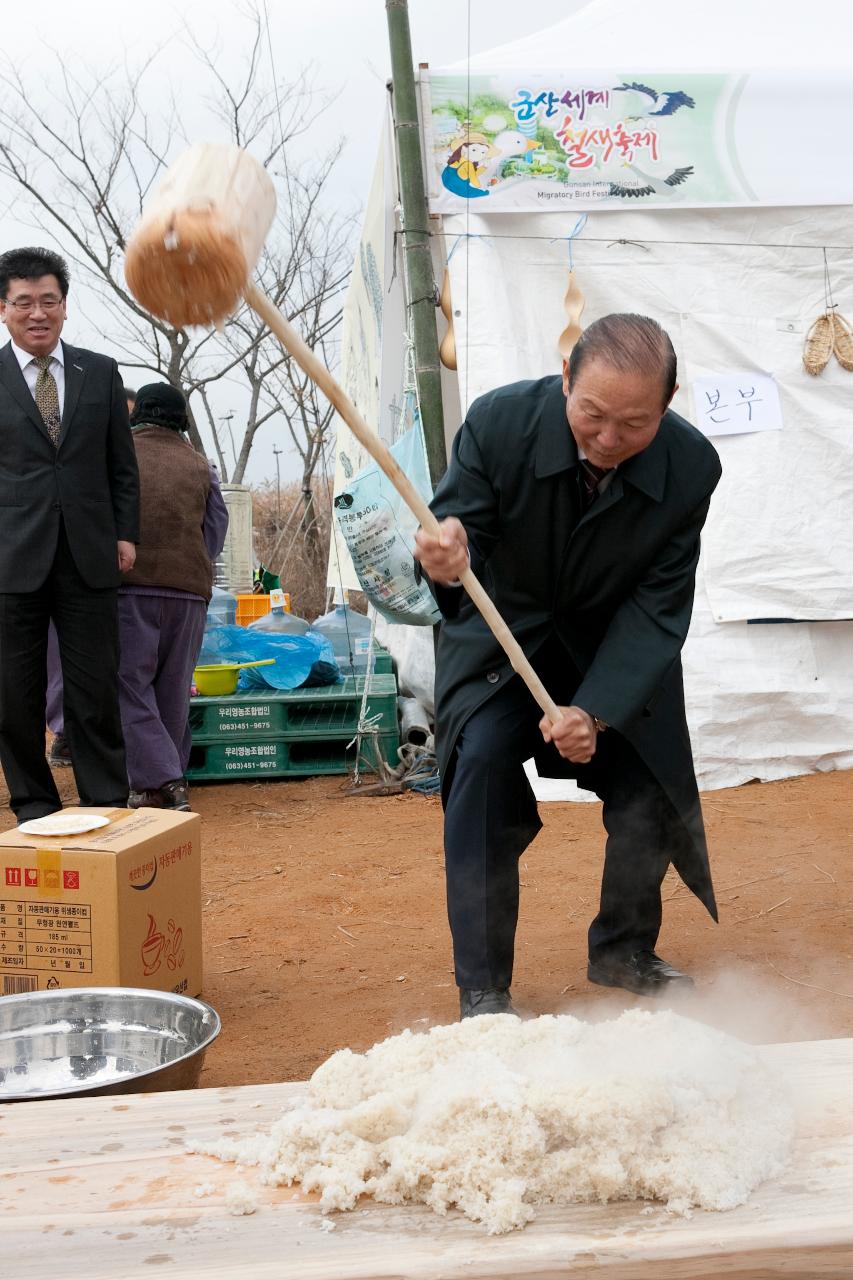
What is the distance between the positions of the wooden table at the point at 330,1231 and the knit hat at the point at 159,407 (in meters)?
3.95

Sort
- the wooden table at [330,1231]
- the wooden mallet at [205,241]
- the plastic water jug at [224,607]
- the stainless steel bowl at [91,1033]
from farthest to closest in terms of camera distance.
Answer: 1. the plastic water jug at [224,607]
2. the stainless steel bowl at [91,1033]
3. the wooden mallet at [205,241]
4. the wooden table at [330,1231]

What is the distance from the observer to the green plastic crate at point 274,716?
6051 mm

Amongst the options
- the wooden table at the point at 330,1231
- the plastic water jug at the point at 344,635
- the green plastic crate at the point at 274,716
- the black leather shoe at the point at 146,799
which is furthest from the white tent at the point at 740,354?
the wooden table at the point at 330,1231

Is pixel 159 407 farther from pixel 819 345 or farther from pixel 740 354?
pixel 819 345

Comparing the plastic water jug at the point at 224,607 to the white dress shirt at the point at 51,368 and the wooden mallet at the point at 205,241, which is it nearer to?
the white dress shirt at the point at 51,368

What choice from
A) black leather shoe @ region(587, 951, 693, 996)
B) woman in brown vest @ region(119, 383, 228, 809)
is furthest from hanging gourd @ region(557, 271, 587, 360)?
black leather shoe @ region(587, 951, 693, 996)

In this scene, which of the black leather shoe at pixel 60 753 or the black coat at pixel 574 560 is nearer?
the black coat at pixel 574 560

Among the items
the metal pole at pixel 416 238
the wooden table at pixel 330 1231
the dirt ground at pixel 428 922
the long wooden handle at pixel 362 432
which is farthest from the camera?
the metal pole at pixel 416 238

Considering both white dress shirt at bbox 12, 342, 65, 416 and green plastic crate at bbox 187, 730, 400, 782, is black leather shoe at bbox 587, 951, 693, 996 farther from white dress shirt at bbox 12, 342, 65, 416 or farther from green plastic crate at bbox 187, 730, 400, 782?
green plastic crate at bbox 187, 730, 400, 782

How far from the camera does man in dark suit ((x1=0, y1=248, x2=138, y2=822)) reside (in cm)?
409

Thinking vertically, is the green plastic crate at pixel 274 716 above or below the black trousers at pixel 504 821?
below

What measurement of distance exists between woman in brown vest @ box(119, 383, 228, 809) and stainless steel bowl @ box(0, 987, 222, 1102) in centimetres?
250

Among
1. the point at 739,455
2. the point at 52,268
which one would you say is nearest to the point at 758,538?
the point at 739,455

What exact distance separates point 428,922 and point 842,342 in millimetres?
3358
